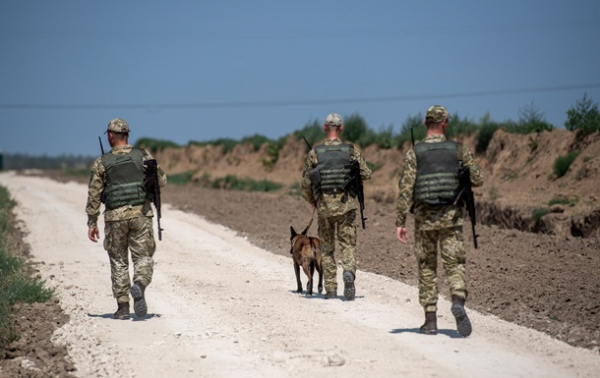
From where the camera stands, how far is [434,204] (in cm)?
985

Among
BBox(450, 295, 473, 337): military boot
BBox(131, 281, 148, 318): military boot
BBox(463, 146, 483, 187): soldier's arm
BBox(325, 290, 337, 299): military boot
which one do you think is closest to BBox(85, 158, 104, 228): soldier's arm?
BBox(131, 281, 148, 318): military boot

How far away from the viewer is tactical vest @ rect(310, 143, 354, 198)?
12.3 metres

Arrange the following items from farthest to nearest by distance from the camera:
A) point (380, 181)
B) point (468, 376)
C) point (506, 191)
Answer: point (380, 181)
point (506, 191)
point (468, 376)

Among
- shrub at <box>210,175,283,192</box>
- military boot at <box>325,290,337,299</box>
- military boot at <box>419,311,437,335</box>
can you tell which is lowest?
shrub at <box>210,175,283,192</box>

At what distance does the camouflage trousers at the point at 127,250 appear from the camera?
11.4m

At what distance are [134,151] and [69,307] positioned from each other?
2491mm

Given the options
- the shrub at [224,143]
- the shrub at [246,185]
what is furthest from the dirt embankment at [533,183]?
the shrub at [224,143]

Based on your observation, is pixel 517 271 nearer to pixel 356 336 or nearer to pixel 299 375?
pixel 356 336

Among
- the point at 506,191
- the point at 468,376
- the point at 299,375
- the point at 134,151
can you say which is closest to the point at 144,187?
the point at 134,151

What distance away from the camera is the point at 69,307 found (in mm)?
12625

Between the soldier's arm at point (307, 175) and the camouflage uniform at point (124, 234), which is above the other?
the soldier's arm at point (307, 175)

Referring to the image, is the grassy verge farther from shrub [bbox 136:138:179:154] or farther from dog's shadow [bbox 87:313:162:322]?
shrub [bbox 136:138:179:154]

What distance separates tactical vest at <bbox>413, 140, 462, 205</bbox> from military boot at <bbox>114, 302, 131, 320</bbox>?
3.87m

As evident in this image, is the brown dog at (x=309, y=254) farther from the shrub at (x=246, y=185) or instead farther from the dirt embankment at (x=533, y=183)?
the shrub at (x=246, y=185)
